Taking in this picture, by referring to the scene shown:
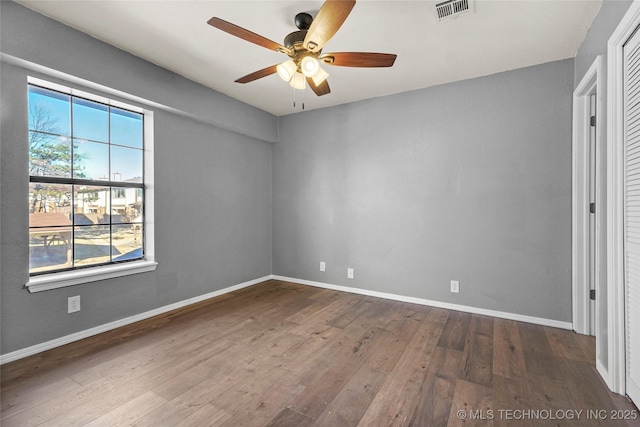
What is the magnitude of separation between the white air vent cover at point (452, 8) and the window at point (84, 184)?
303cm

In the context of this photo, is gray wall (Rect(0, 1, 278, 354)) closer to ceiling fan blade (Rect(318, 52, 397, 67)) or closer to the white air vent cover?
ceiling fan blade (Rect(318, 52, 397, 67))

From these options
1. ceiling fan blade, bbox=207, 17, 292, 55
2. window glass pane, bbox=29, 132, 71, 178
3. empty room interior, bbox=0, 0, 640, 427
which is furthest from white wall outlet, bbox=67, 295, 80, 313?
ceiling fan blade, bbox=207, 17, 292, 55

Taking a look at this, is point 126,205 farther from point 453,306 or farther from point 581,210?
point 581,210

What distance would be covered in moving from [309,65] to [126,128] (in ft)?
7.44

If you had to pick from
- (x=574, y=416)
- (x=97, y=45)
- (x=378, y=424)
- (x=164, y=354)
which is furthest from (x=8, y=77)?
(x=574, y=416)

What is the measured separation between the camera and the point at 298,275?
4504mm

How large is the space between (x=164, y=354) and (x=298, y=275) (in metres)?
2.39

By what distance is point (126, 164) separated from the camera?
3027 millimetres

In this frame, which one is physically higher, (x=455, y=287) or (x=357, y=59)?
(x=357, y=59)

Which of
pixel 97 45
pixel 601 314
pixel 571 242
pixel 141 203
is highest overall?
pixel 97 45

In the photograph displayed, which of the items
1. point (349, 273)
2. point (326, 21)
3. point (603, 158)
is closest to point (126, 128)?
point (326, 21)

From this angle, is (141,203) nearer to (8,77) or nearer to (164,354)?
(8,77)

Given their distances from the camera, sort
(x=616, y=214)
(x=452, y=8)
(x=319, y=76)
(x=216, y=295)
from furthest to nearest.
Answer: (x=216, y=295), (x=319, y=76), (x=452, y=8), (x=616, y=214)

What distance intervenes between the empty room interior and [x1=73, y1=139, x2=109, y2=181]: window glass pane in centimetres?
2
